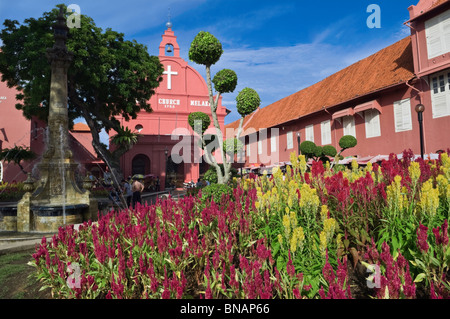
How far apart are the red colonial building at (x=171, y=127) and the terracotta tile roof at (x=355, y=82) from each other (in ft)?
25.7

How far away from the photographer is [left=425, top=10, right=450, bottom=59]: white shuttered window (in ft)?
42.9

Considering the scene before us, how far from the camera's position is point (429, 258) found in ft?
7.41

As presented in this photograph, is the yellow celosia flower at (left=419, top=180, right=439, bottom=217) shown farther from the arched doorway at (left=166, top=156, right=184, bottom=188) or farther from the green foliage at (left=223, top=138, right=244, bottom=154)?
the arched doorway at (left=166, top=156, right=184, bottom=188)

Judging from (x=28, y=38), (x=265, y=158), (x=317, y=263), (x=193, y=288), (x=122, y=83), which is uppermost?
(x=28, y=38)

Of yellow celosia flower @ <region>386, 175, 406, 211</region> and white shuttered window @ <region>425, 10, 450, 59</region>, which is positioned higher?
white shuttered window @ <region>425, 10, 450, 59</region>

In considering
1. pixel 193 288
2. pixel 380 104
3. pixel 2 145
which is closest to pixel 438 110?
pixel 380 104

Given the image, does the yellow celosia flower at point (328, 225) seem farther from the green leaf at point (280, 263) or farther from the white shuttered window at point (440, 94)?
the white shuttered window at point (440, 94)

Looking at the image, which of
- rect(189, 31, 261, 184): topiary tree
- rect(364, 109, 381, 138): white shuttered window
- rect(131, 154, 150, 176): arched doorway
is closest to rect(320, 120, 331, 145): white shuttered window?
rect(364, 109, 381, 138): white shuttered window

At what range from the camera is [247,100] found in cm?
922

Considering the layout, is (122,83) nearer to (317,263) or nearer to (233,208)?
(233,208)

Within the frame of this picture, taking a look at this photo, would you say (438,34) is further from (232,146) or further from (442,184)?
(442,184)

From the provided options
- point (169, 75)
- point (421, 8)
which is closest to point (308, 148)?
point (421, 8)

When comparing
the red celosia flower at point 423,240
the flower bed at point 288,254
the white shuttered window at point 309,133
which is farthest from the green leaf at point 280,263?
the white shuttered window at point 309,133
